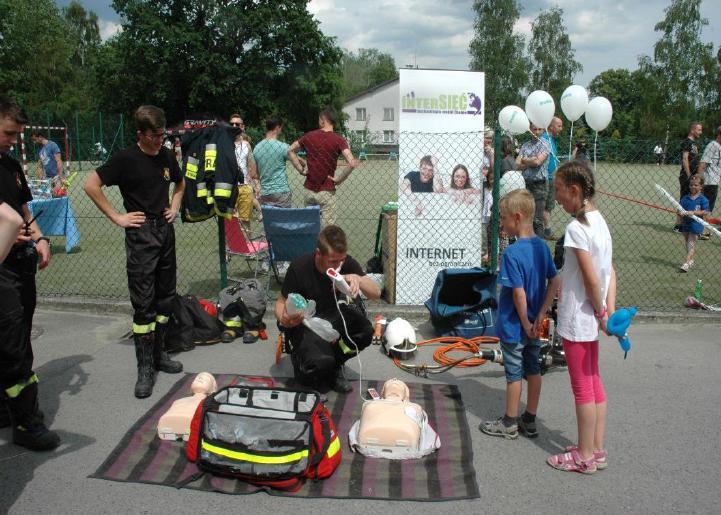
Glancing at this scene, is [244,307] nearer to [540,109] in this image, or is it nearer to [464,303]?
[464,303]

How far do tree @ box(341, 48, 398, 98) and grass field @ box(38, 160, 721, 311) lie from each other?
3643 inches

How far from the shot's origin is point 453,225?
21.1ft

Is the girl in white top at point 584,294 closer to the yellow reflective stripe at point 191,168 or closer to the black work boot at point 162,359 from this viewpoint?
the black work boot at point 162,359

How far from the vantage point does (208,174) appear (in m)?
5.50

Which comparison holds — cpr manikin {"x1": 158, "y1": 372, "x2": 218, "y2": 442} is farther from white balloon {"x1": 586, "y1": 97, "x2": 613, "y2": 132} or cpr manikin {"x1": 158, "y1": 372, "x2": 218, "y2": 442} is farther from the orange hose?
white balloon {"x1": 586, "y1": 97, "x2": 613, "y2": 132}

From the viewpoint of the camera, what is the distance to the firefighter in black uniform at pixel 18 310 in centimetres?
326

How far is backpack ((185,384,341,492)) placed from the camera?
10.2ft

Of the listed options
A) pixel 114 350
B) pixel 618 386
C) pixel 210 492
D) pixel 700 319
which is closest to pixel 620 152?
pixel 700 319

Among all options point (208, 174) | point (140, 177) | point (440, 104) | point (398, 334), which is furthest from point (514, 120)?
point (140, 177)

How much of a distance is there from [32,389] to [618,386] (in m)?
4.04

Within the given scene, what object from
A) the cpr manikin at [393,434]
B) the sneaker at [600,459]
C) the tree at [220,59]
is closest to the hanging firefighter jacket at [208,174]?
the cpr manikin at [393,434]

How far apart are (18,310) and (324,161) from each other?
4160 millimetres

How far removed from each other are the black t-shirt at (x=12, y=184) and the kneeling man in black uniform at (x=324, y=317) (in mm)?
1770

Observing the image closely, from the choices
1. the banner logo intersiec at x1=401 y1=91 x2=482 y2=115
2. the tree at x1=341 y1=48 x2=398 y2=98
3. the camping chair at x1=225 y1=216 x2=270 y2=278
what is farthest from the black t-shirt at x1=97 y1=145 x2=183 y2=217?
the tree at x1=341 y1=48 x2=398 y2=98
